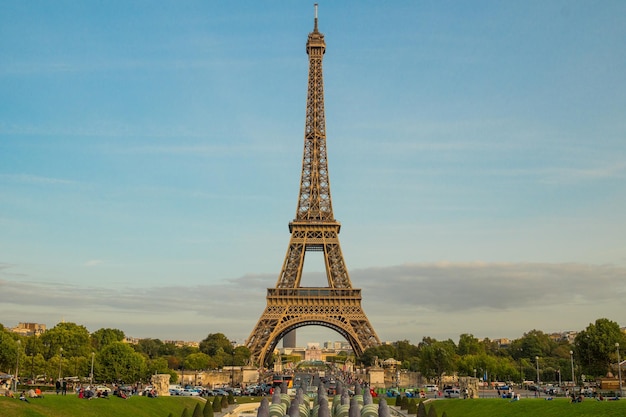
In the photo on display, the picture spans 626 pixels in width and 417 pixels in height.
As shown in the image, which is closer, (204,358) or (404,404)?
(404,404)

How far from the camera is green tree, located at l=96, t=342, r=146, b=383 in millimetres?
79250

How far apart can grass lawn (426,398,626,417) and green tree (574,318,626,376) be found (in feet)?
113

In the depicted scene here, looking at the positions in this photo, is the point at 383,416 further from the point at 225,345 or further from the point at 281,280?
the point at 225,345

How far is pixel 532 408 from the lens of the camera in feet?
136

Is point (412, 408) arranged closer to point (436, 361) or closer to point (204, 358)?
point (436, 361)

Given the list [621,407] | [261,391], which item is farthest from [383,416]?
[261,391]

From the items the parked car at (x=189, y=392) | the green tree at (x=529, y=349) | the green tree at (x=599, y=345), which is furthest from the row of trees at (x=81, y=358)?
the green tree at (x=529, y=349)

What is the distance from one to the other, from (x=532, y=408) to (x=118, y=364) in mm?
53869

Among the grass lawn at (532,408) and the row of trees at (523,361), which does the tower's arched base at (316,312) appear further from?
the grass lawn at (532,408)

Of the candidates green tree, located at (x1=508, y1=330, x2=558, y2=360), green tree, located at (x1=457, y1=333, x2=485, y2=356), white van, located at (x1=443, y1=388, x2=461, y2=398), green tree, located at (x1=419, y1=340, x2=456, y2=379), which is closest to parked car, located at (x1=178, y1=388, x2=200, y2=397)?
white van, located at (x1=443, y1=388, x2=461, y2=398)

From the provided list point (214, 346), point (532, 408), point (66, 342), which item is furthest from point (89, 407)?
point (214, 346)

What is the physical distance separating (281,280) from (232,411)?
171ft

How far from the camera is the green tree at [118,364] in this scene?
260 ft

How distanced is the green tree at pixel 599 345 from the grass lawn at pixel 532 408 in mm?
34417
